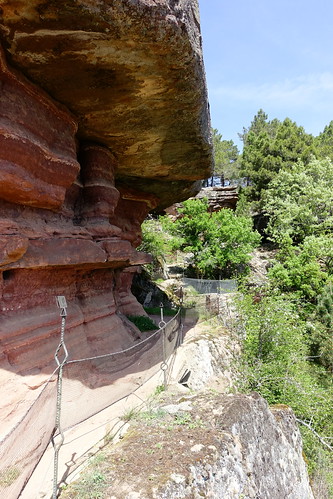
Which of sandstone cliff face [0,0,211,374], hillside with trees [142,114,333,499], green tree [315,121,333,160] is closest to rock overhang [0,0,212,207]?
sandstone cliff face [0,0,211,374]

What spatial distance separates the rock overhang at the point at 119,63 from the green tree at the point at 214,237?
13.0 m

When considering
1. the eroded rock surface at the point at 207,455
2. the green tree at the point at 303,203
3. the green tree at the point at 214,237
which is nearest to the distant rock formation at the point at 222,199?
the green tree at the point at 303,203

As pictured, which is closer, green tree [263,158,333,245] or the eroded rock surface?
the eroded rock surface

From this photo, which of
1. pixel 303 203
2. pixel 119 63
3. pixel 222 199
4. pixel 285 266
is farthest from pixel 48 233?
pixel 222 199

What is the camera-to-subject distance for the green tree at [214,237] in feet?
65.5

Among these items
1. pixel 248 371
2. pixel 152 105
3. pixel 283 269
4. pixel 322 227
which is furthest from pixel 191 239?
pixel 152 105

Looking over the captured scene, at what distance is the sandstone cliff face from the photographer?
13.0ft

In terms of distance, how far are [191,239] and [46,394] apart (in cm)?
1776

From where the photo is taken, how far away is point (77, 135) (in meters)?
6.90

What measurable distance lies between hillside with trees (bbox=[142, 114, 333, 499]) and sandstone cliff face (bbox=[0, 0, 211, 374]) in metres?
5.34

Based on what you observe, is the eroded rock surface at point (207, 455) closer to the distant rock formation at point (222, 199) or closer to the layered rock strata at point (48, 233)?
the layered rock strata at point (48, 233)

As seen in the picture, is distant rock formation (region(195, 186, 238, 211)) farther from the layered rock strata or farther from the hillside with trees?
the layered rock strata

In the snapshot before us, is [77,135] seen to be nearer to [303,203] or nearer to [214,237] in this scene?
[214,237]

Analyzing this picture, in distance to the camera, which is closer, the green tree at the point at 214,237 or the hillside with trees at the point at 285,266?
the hillside with trees at the point at 285,266
